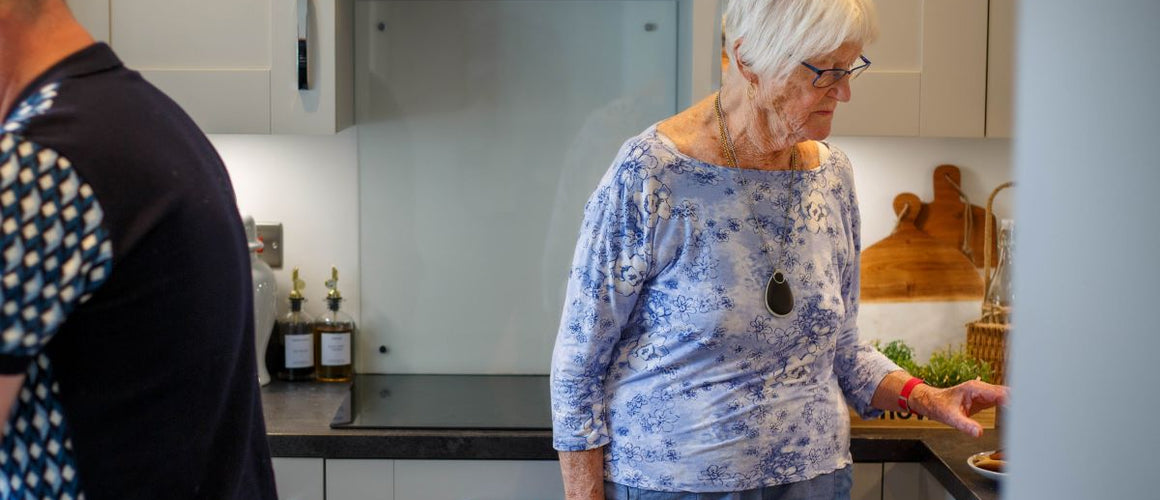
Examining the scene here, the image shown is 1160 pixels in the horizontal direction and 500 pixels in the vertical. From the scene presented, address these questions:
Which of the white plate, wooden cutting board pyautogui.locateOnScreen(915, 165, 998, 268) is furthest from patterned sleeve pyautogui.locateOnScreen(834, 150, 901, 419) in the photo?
wooden cutting board pyautogui.locateOnScreen(915, 165, 998, 268)

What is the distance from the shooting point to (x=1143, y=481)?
36 cm

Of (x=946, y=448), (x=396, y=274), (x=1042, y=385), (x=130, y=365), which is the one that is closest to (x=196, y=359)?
(x=130, y=365)

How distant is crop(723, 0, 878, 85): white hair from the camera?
4.81 ft

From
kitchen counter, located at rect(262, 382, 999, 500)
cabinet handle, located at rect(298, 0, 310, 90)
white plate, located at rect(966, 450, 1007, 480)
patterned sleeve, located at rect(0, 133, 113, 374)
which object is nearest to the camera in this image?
patterned sleeve, located at rect(0, 133, 113, 374)

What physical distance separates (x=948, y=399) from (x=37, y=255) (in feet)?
3.77

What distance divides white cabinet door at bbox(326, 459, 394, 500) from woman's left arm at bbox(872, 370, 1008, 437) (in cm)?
85

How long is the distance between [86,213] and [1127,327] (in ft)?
2.34

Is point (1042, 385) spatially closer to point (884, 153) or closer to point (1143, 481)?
point (1143, 481)

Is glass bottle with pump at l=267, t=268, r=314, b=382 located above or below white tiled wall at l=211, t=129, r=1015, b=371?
below

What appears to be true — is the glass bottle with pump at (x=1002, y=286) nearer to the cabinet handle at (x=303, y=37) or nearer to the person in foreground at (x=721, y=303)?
the person in foreground at (x=721, y=303)

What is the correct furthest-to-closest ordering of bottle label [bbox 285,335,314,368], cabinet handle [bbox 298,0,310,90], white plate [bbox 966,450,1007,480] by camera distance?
bottle label [bbox 285,335,314,368] < cabinet handle [bbox 298,0,310,90] < white plate [bbox 966,450,1007,480]

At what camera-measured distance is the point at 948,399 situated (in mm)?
1581

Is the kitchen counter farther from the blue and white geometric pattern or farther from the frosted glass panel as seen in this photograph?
the blue and white geometric pattern

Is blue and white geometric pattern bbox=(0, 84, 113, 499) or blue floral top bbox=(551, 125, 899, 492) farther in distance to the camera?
blue floral top bbox=(551, 125, 899, 492)
